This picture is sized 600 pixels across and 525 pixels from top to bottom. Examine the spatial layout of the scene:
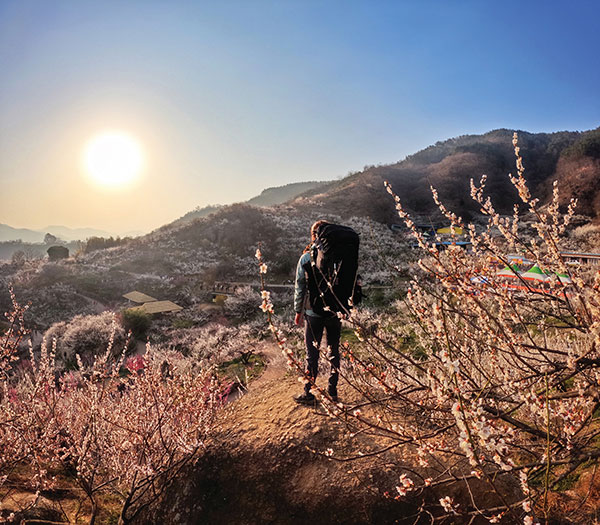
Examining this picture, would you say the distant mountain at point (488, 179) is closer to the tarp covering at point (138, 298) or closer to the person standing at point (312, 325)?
the tarp covering at point (138, 298)

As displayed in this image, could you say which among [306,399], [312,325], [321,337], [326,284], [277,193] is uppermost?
[277,193]

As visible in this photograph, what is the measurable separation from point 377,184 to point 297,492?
141ft

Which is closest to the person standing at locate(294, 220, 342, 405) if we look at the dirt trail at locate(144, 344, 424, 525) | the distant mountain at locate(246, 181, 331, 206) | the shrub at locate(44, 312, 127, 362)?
the dirt trail at locate(144, 344, 424, 525)

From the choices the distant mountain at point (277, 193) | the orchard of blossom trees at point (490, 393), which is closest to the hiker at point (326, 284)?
the orchard of blossom trees at point (490, 393)

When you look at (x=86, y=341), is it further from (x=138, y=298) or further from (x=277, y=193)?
(x=277, y=193)

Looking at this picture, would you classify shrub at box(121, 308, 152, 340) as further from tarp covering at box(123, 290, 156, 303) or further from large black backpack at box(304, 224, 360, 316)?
large black backpack at box(304, 224, 360, 316)

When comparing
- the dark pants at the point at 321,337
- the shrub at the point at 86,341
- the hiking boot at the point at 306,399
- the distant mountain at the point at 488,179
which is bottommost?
the shrub at the point at 86,341

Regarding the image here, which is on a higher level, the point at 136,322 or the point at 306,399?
the point at 306,399

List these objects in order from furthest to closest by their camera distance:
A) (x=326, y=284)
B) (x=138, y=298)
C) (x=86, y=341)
A: (x=138, y=298)
(x=86, y=341)
(x=326, y=284)

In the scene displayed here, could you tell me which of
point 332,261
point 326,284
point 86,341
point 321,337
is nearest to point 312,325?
point 321,337

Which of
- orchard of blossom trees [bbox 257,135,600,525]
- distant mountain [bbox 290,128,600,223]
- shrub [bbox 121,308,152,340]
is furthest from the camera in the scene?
distant mountain [bbox 290,128,600,223]

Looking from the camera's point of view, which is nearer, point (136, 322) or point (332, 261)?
point (332, 261)

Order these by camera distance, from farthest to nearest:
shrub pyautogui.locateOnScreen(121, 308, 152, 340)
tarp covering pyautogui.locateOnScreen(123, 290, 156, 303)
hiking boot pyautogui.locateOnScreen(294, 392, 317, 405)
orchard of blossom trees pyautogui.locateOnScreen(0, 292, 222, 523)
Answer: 1. tarp covering pyautogui.locateOnScreen(123, 290, 156, 303)
2. shrub pyautogui.locateOnScreen(121, 308, 152, 340)
3. hiking boot pyautogui.locateOnScreen(294, 392, 317, 405)
4. orchard of blossom trees pyautogui.locateOnScreen(0, 292, 222, 523)

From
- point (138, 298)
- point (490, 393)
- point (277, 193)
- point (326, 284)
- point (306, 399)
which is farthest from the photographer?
point (277, 193)
